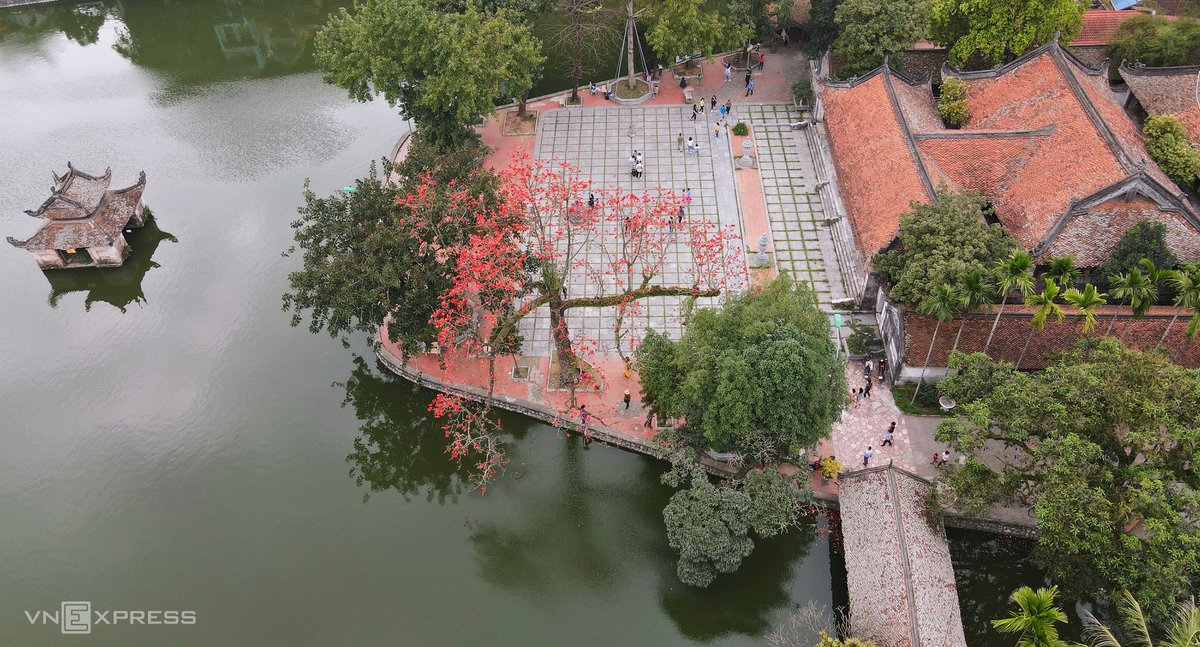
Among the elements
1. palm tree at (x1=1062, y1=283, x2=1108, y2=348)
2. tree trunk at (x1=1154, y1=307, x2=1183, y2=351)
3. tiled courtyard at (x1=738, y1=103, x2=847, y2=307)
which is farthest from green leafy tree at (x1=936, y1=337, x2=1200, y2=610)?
tiled courtyard at (x1=738, y1=103, x2=847, y2=307)

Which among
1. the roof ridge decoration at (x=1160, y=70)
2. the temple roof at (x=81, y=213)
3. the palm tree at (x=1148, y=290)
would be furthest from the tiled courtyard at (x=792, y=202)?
the temple roof at (x=81, y=213)

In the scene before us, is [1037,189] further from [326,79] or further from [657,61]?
[326,79]

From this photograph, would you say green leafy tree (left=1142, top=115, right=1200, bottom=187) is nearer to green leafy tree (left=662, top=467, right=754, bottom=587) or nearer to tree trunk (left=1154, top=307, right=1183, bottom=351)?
tree trunk (left=1154, top=307, right=1183, bottom=351)

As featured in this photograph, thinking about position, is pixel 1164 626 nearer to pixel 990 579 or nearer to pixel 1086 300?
pixel 990 579

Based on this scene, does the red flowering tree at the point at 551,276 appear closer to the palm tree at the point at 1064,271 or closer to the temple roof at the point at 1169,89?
the palm tree at the point at 1064,271

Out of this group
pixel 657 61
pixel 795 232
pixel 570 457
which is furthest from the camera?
pixel 657 61

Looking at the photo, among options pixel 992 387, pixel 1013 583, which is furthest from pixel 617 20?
pixel 1013 583
